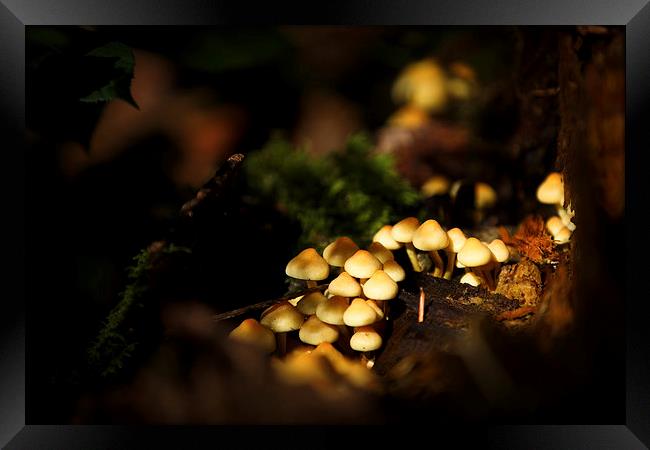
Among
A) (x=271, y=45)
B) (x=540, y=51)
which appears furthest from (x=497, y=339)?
(x=271, y=45)

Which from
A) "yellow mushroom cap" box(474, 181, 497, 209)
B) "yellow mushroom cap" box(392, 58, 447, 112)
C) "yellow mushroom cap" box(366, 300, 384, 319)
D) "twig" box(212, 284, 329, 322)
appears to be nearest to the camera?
"yellow mushroom cap" box(366, 300, 384, 319)

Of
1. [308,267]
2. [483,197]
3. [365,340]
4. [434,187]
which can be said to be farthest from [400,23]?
[434,187]

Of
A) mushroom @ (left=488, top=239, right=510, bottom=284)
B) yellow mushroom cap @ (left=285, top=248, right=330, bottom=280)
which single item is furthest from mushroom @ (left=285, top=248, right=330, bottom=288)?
mushroom @ (left=488, top=239, right=510, bottom=284)

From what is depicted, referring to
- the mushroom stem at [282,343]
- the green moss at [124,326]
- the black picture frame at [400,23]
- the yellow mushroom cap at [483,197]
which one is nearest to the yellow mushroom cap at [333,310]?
the mushroom stem at [282,343]

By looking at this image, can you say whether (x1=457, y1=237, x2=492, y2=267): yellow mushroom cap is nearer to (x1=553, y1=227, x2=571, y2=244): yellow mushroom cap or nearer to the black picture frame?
(x1=553, y1=227, x2=571, y2=244): yellow mushroom cap

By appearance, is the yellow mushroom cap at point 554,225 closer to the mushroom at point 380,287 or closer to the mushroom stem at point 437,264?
the mushroom stem at point 437,264
